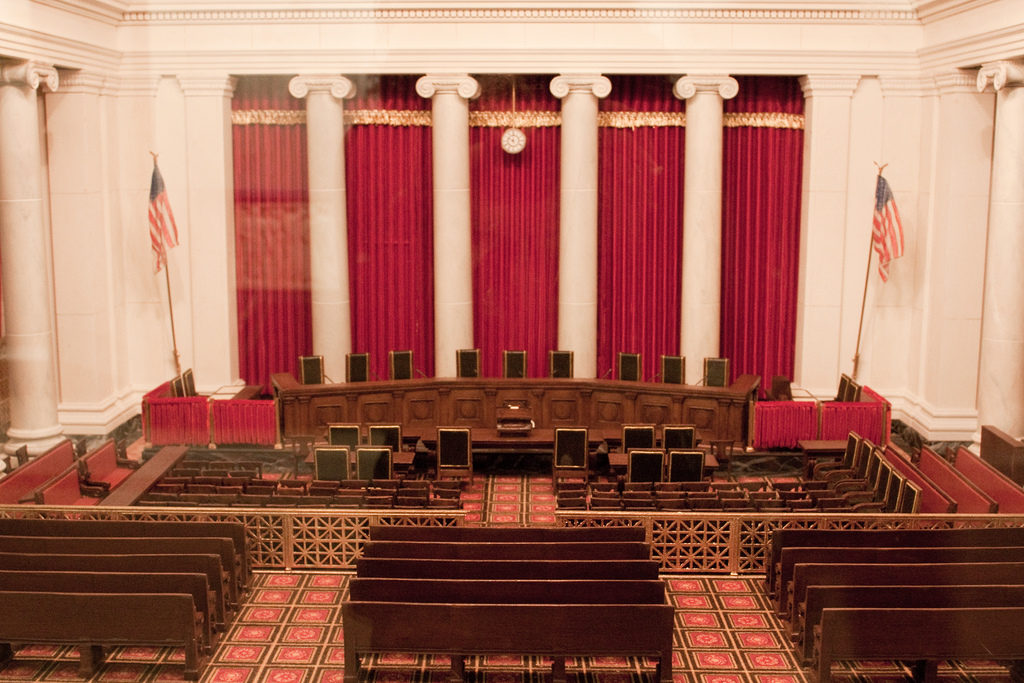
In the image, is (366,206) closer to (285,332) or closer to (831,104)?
(285,332)

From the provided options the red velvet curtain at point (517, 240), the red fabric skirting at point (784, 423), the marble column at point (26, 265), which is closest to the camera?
the marble column at point (26, 265)

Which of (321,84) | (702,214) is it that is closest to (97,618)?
(321,84)

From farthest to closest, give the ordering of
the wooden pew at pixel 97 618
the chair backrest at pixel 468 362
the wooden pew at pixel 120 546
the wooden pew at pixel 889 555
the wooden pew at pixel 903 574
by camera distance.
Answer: the chair backrest at pixel 468 362 → the wooden pew at pixel 120 546 → the wooden pew at pixel 889 555 → the wooden pew at pixel 903 574 → the wooden pew at pixel 97 618

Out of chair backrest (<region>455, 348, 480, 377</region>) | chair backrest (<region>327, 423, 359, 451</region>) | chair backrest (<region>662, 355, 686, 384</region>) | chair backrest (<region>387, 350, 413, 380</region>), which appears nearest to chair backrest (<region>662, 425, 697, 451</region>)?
chair backrest (<region>662, 355, 686, 384</region>)

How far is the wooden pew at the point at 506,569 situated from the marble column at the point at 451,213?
8162 millimetres

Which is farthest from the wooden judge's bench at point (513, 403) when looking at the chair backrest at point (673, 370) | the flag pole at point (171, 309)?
the flag pole at point (171, 309)

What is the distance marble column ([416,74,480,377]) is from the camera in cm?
1576

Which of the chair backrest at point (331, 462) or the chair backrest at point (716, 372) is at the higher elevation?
the chair backrest at point (716, 372)

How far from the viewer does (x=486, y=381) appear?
15.0m

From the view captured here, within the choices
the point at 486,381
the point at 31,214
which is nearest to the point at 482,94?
the point at 486,381

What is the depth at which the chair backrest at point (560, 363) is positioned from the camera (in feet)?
52.0

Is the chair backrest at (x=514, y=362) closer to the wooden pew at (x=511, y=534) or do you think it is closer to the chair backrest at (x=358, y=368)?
the chair backrest at (x=358, y=368)

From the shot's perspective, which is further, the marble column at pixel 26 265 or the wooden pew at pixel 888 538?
the marble column at pixel 26 265

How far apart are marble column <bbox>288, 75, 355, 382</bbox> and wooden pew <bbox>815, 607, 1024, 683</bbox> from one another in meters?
9.93
